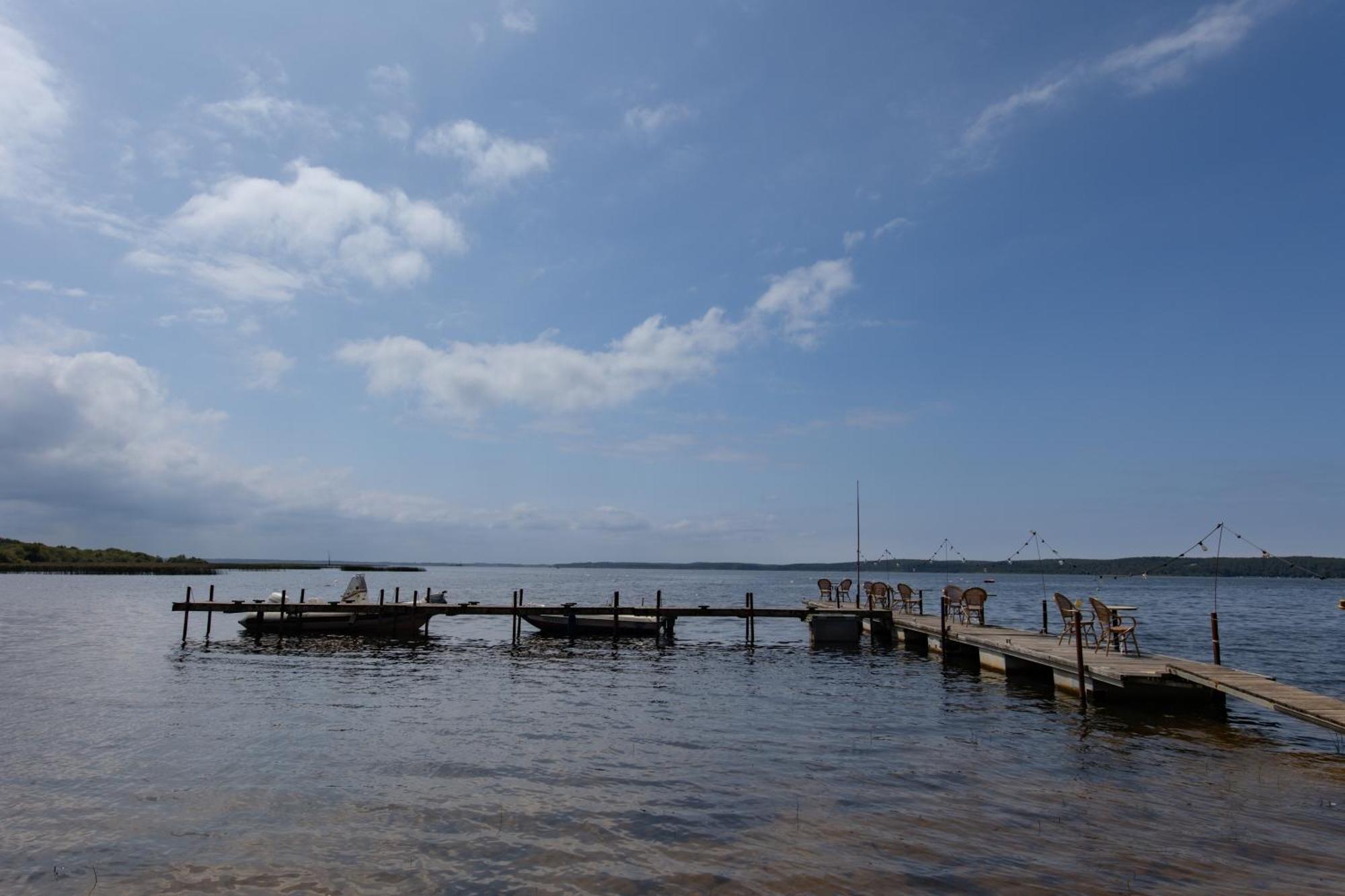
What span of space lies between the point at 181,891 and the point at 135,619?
45.0 metres

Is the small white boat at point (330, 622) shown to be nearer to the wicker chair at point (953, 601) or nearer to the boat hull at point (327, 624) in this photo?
the boat hull at point (327, 624)

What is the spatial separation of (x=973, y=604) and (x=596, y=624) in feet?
52.4

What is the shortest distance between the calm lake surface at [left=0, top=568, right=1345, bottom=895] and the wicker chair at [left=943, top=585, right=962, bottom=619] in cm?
637

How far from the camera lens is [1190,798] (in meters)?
11.5

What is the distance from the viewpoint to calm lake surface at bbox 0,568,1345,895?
29.1ft

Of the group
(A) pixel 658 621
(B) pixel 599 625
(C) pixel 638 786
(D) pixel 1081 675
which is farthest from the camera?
(B) pixel 599 625

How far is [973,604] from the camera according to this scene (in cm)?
3078

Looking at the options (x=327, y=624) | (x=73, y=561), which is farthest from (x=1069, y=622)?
(x=73, y=561)

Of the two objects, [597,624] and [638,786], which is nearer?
[638,786]

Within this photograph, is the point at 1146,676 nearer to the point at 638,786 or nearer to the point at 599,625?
the point at 638,786

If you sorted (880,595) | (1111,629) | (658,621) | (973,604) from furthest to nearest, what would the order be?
1. (880,595)
2. (658,621)
3. (973,604)
4. (1111,629)

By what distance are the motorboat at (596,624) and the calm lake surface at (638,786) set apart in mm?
11286

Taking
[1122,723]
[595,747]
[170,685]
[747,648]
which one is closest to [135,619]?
A: [170,685]

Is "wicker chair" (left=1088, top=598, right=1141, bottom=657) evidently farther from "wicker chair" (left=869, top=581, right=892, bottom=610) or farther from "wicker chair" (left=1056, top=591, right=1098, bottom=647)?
"wicker chair" (left=869, top=581, right=892, bottom=610)
